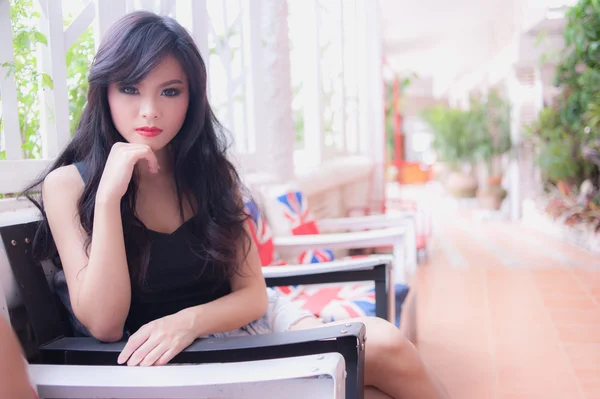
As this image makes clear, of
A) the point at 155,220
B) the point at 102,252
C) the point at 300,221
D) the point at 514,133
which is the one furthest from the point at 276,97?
the point at 514,133

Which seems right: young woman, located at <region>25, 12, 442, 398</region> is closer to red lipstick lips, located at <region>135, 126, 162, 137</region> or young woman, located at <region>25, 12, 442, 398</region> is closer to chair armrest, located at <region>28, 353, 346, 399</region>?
red lipstick lips, located at <region>135, 126, 162, 137</region>

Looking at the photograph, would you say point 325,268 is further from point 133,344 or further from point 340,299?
point 133,344

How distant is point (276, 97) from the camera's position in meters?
3.16

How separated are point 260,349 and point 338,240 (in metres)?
1.53

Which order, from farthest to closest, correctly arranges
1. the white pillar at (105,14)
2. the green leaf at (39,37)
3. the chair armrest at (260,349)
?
1. the white pillar at (105,14)
2. the green leaf at (39,37)
3. the chair armrest at (260,349)

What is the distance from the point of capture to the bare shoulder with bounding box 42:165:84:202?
1.22 meters

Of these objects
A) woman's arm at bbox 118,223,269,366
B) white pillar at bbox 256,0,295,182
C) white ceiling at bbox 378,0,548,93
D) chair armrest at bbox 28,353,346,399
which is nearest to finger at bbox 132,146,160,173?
woman's arm at bbox 118,223,269,366

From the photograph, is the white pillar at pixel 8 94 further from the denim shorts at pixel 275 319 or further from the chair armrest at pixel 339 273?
the chair armrest at pixel 339 273

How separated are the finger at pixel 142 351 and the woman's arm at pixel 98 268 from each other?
0.44ft

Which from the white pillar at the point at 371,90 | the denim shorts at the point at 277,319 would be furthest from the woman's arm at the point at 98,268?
the white pillar at the point at 371,90

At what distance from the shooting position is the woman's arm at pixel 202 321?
1029 millimetres

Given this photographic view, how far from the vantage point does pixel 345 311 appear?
2012 mm

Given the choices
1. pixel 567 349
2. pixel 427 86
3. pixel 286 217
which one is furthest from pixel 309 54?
pixel 427 86

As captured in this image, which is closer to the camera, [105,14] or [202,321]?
[202,321]
